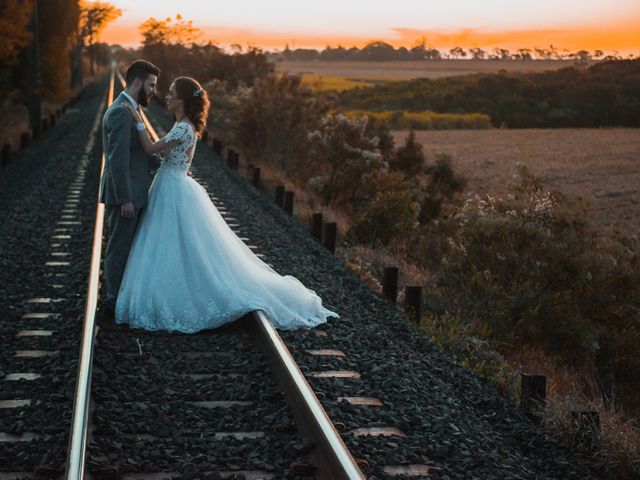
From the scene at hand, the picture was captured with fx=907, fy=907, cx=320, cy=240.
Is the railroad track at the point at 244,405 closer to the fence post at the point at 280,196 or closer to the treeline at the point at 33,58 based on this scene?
the fence post at the point at 280,196

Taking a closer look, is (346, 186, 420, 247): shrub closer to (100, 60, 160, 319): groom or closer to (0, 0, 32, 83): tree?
(100, 60, 160, 319): groom

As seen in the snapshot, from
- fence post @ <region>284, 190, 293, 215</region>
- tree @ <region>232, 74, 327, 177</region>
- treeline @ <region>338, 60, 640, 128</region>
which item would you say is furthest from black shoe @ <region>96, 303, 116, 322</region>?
treeline @ <region>338, 60, 640, 128</region>

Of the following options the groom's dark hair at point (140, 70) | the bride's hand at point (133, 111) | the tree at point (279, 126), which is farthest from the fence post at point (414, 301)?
the tree at point (279, 126)

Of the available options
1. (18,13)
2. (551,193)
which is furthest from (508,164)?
(551,193)

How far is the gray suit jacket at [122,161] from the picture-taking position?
23.9 feet

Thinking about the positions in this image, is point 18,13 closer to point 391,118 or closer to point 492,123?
point 391,118

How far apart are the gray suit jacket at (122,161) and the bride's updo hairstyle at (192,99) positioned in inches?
18.0

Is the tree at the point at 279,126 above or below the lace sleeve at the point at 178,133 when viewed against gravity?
below

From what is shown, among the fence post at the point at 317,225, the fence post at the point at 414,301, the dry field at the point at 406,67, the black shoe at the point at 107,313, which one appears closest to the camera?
the black shoe at the point at 107,313

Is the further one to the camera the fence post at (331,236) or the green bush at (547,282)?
the fence post at (331,236)

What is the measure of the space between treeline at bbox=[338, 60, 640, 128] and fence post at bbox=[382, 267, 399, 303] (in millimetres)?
49720

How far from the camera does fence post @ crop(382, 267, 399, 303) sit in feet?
30.6

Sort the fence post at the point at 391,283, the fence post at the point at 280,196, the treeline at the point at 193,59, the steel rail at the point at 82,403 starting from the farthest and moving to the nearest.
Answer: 1. the treeline at the point at 193,59
2. the fence post at the point at 280,196
3. the fence post at the point at 391,283
4. the steel rail at the point at 82,403

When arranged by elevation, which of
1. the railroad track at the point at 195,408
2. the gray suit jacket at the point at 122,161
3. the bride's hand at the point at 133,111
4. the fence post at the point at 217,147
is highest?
the bride's hand at the point at 133,111
